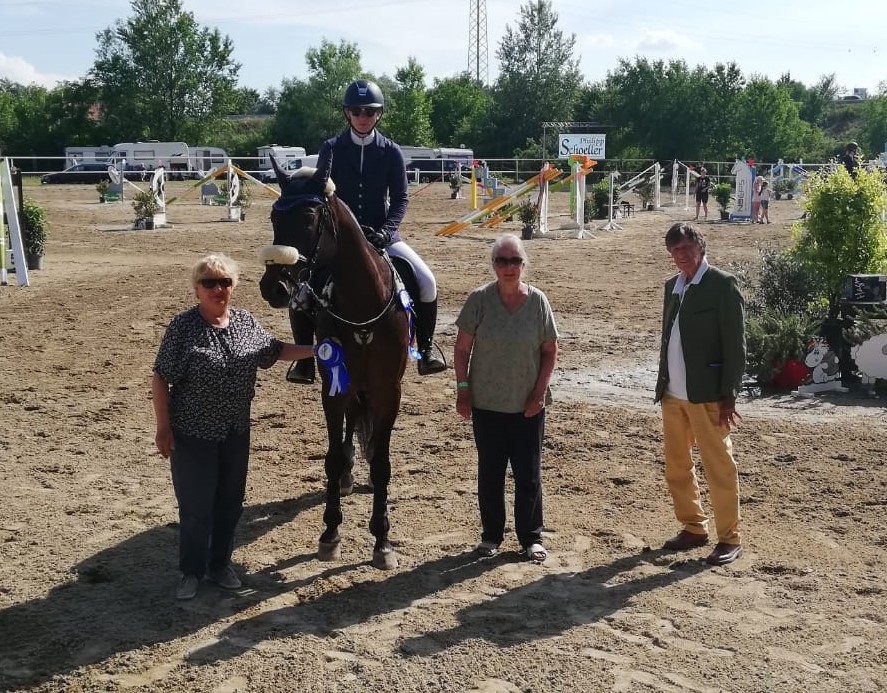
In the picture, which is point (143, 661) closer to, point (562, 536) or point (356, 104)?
point (562, 536)

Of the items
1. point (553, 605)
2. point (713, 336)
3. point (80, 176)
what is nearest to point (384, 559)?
point (553, 605)

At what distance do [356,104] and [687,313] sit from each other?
90.6 inches

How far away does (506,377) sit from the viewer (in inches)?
199

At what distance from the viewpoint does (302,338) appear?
5.59 m

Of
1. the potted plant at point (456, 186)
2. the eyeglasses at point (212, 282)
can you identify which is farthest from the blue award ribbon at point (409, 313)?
the potted plant at point (456, 186)

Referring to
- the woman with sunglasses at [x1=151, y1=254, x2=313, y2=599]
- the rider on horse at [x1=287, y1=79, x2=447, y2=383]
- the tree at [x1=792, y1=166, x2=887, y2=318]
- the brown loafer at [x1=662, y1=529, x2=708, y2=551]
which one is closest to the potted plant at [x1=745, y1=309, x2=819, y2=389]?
the tree at [x1=792, y1=166, x2=887, y2=318]

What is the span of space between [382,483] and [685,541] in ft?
5.87

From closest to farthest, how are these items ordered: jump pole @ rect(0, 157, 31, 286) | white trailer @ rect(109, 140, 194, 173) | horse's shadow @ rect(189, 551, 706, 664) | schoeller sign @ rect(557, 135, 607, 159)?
horse's shadow @ rect(189, 551, 706, 664), jump pole @ rect(0, 157, 31, 286), schoeller sign @ rect(557, 135, 607, 159), white trailer @ rect(109, 140, 194, 173)

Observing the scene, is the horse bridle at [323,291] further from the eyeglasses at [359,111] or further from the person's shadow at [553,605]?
the person's shadow at [553,605]

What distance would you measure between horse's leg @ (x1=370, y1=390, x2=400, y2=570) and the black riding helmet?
1.73 metres

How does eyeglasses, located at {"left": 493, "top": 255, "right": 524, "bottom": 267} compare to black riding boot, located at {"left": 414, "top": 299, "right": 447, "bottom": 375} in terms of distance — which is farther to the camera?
black riding boot, located at {"left": 414, "top": 299, "right": 447, "bottom": 375}

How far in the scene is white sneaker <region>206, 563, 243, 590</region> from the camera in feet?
15.7

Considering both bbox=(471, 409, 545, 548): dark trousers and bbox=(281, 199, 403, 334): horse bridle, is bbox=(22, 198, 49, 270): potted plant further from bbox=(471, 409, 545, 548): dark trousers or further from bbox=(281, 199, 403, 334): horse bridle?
bbox=(471, 409, 545, 548): dark trousers

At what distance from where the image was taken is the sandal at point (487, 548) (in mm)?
5238
